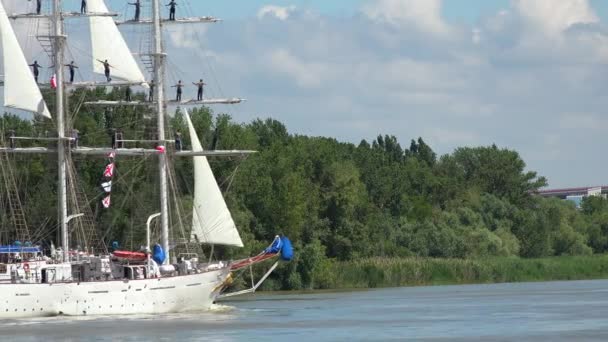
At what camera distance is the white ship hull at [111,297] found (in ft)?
273

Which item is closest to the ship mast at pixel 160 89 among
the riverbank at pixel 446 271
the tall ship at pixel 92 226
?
the tall ship at pixel 92 226

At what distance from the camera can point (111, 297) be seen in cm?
8556

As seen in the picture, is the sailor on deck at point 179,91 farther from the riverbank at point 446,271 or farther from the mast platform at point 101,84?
the riverbank at point 446,271

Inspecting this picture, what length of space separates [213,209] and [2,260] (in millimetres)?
12116

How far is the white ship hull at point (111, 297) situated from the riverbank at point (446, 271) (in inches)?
1402

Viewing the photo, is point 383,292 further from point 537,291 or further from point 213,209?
point 213,209

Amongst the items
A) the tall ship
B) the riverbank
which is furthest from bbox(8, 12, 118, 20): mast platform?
the riverbank

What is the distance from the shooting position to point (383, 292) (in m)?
116

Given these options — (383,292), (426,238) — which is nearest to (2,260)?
(383,292)

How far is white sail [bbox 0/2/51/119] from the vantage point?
8725 cm

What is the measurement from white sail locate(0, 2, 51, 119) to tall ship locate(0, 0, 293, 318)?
0.18ft

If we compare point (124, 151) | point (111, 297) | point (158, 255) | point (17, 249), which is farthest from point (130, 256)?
point (124, 151)

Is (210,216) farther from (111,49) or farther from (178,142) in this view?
(111,49)

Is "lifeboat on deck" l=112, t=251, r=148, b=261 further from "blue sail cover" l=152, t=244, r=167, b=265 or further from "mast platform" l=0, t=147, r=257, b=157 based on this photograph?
"mast platform" l=0, t=147, r=257, b=157
